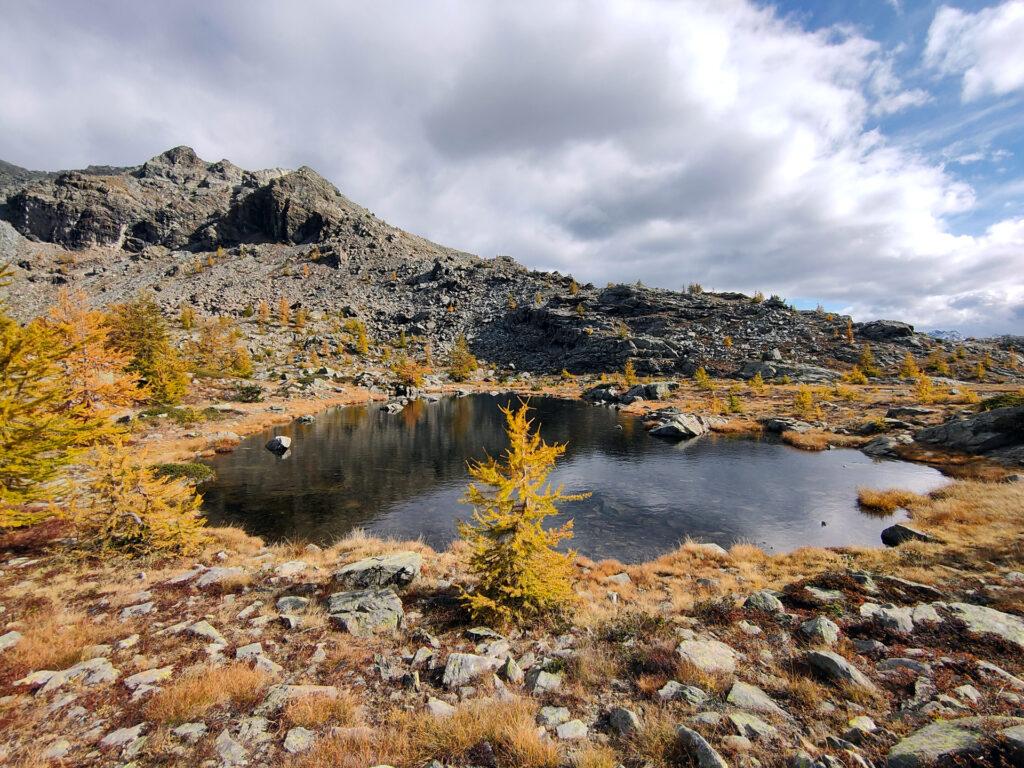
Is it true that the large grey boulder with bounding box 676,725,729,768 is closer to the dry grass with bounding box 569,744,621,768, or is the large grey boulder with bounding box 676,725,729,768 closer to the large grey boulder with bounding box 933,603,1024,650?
the dry grass with bounding box 569,744,621,768

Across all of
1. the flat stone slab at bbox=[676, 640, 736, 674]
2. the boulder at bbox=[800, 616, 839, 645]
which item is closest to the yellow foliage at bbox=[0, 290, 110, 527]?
the flat stone slab at bbox=[676, 640, 736, 674]

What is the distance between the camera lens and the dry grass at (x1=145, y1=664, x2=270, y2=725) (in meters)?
7.01

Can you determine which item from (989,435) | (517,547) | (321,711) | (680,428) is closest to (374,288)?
(680,428)

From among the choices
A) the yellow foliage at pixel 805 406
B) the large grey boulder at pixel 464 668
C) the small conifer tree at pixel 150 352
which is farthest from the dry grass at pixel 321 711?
the yellow foliage at pixel 805 406

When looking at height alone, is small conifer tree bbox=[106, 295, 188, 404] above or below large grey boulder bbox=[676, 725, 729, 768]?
above

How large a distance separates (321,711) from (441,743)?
241 cm

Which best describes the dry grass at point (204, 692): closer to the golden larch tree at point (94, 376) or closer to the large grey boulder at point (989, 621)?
the large grey boulder at point (989, 621)

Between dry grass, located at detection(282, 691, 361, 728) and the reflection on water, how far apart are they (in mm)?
13874

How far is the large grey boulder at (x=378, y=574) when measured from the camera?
13484 mm

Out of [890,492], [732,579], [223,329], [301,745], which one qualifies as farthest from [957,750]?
[223,329]

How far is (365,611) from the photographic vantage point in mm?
11461

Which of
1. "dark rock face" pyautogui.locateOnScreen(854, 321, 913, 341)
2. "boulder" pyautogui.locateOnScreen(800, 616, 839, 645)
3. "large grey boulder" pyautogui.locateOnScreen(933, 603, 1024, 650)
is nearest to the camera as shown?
"large grey boulder" pyautogui.locateOnScreen(933, 603, 1024, 650)

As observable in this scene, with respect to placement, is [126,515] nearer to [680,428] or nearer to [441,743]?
[441,743]

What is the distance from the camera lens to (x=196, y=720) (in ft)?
22.8
